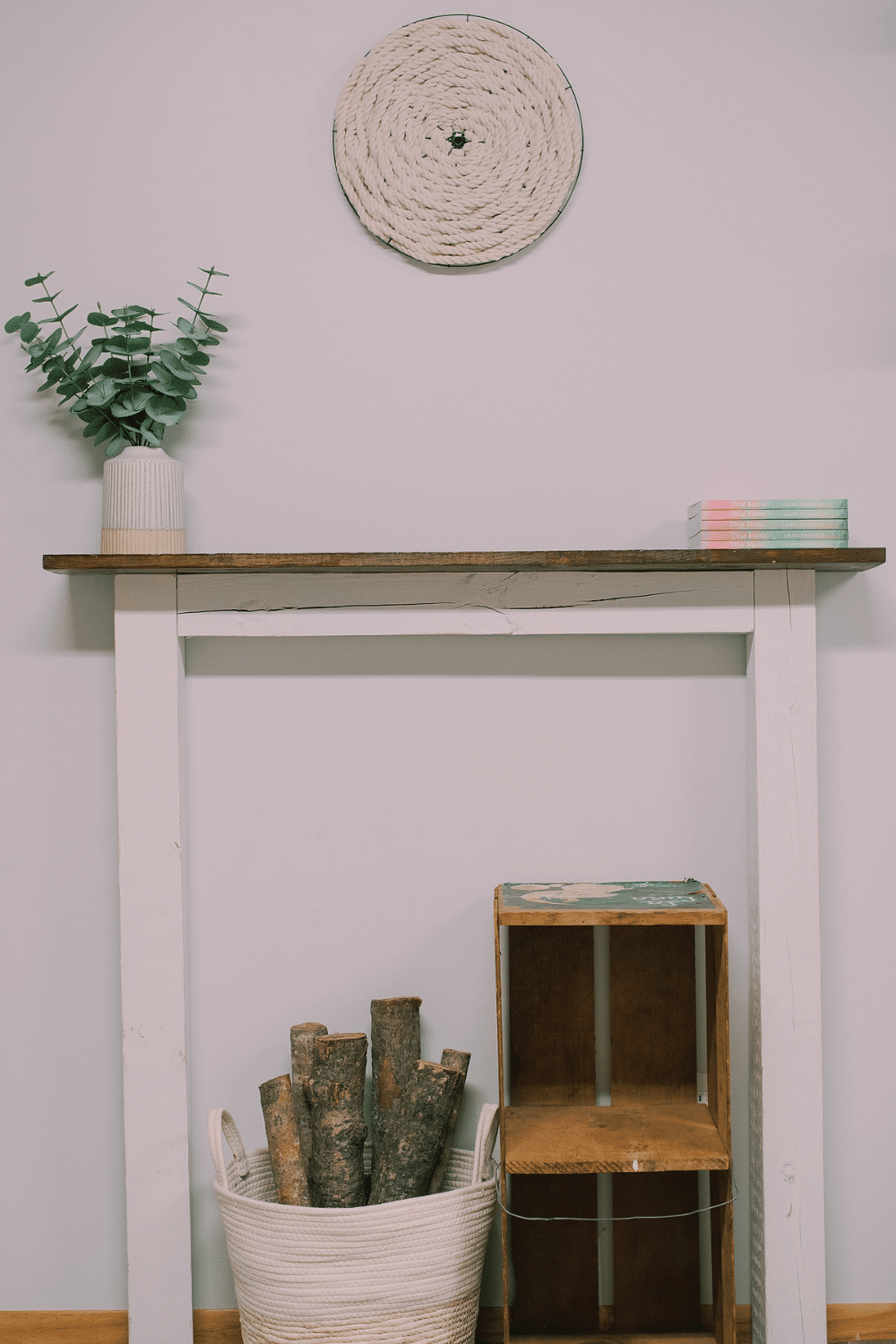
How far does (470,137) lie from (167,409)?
685 millimetres

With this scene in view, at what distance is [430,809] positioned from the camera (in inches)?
67.3

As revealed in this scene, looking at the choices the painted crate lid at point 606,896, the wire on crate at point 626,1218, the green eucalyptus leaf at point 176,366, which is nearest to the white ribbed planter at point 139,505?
the green eucalyptus leaf at point 176,366

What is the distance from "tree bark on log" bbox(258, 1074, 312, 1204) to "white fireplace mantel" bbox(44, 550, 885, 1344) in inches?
6.8

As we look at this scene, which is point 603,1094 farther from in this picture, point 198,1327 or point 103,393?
point 103,393

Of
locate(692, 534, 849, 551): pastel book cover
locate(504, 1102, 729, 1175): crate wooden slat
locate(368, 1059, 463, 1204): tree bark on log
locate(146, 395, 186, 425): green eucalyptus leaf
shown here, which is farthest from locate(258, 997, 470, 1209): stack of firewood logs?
locate(146, 395, 186, 425): green eucalyptus leaf

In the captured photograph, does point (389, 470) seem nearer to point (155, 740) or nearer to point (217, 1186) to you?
point (155, 740)

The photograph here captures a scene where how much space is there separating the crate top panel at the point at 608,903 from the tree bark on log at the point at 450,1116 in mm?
265

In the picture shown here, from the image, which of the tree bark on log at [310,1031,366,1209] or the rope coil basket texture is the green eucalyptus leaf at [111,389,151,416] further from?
the tree bark on log at [310,1031,366,1209]


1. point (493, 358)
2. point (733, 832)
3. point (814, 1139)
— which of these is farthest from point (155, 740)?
point (814, 1139)

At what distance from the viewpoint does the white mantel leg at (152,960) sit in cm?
162

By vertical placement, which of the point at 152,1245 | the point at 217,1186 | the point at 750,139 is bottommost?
the point at 152,1245

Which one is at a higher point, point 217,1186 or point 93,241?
point 93,241

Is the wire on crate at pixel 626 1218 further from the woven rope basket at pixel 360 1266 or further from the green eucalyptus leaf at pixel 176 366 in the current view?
the green eucalyptus leaf at pixel 176 366

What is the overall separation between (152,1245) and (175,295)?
1590mm
